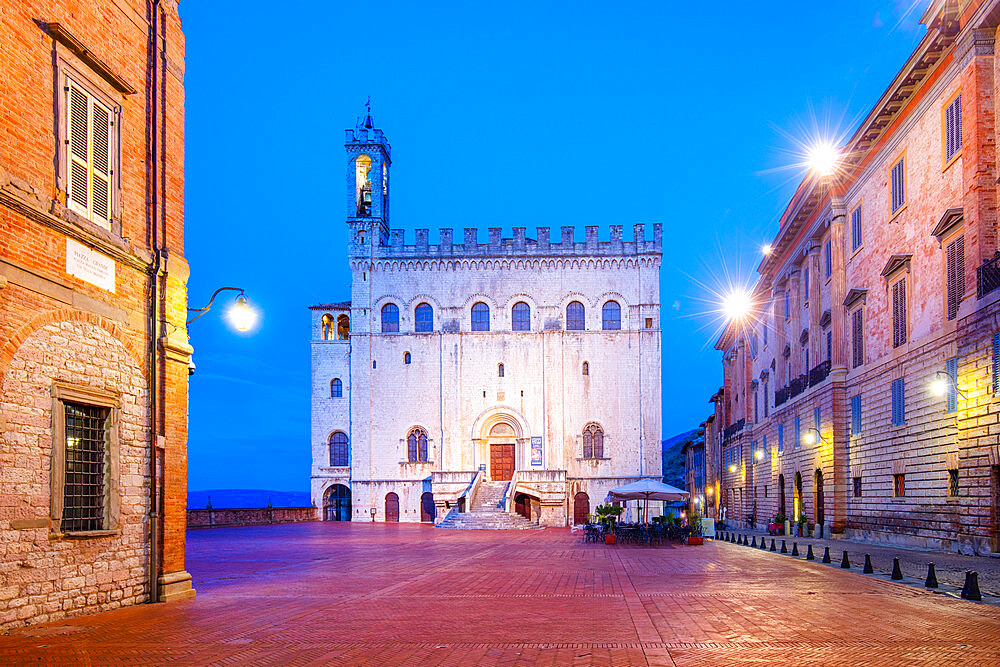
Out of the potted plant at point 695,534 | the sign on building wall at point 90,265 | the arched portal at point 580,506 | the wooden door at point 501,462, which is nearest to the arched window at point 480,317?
the wooden door at point 501,462

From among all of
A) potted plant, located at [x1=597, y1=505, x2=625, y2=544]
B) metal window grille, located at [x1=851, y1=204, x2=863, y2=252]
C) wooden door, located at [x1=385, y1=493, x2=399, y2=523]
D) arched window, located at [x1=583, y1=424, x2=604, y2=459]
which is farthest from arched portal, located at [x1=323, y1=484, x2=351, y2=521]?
metal window grille, located at [x1=851, y1=204, x2=863, y2=252]

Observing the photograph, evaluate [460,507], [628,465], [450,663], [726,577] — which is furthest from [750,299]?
[450,663]

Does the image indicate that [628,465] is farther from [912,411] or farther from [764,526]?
[912,411]

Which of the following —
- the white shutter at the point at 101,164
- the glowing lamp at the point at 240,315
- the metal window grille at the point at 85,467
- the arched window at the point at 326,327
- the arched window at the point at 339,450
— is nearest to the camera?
the metal window grille at the point at 85,467

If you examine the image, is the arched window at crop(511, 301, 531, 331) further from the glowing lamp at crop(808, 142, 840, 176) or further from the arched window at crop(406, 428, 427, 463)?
the glowing lamp at crop(808, 142, 840, 176)

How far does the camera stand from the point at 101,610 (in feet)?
38.3

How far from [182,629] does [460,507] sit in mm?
39260

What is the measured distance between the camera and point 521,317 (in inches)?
2165

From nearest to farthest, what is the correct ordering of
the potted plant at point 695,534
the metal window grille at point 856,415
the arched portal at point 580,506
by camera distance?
the potted plant at point 695,534 < the metal window grille at point 856,415 < the arched portal at point 580,506

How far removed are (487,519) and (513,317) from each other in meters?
15.0

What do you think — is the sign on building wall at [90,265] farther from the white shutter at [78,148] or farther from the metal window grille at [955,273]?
the metal window grille at [955,273]

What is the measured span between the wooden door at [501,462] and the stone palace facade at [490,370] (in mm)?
64

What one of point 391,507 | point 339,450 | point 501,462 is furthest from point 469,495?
point 339,450

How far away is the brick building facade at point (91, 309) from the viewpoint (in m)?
10.5
